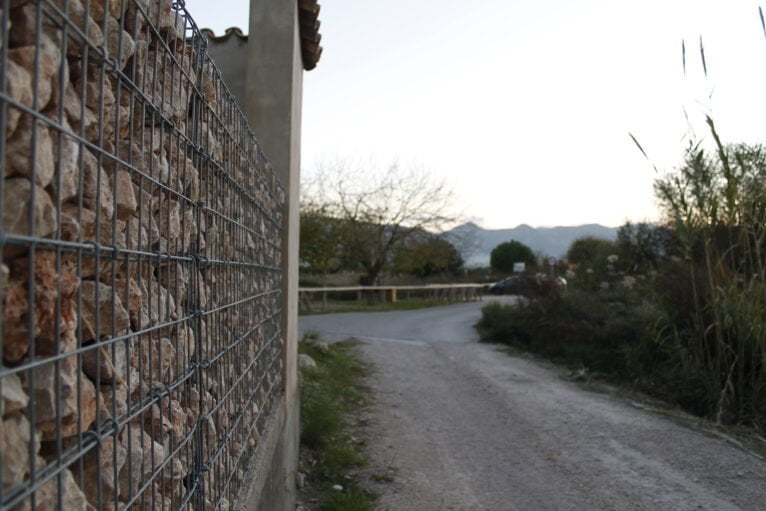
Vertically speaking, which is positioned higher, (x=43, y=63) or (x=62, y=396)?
(x=43, y=63)

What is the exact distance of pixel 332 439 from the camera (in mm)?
6945

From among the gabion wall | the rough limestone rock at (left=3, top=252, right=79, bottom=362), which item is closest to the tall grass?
the gabion wall

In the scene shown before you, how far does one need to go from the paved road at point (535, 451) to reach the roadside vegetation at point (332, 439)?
0.22 meters

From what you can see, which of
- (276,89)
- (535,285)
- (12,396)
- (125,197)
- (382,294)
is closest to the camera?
(12,396)

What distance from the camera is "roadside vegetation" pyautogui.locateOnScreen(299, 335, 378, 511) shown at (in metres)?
5.40

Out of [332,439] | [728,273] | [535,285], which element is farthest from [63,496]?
[535,285]

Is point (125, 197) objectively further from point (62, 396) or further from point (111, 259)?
point (62, 396)

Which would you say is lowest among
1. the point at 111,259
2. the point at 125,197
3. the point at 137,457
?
the point at 137,457

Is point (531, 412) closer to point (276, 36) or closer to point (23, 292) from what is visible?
point (276, 36)

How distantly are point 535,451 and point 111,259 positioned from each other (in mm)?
5670

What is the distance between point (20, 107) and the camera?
0.96 m

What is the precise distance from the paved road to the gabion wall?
3.21 meters

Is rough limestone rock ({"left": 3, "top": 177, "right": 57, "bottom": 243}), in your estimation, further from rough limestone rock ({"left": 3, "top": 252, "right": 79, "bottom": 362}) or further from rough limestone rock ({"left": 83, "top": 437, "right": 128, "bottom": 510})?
rough limestone rock ({"left": 83, "top": 437, "right": 128, "bottom": 510})

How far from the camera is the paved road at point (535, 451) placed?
520cm
